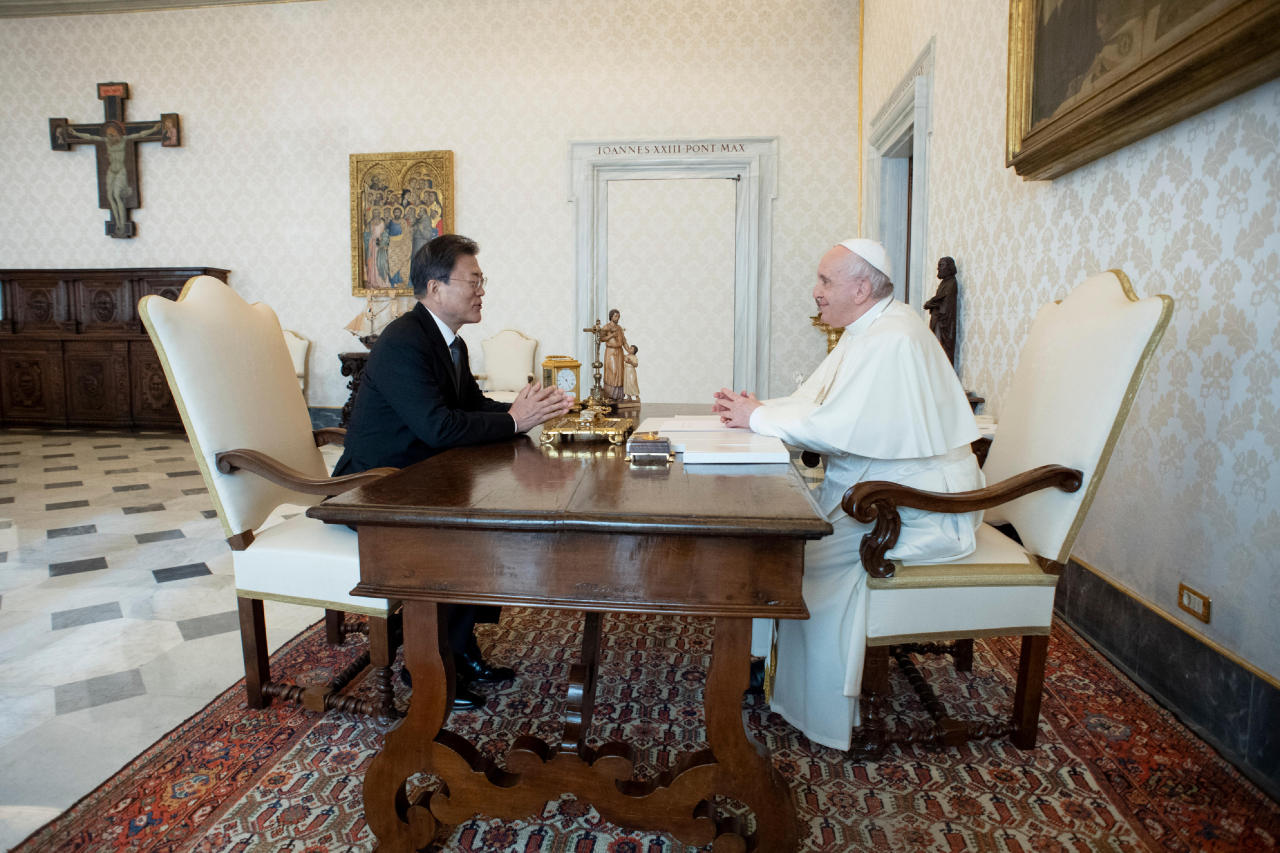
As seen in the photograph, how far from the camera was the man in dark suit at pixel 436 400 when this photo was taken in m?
2.37

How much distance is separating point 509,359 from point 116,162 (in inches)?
193

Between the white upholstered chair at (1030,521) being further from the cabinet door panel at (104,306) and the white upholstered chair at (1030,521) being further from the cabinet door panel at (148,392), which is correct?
the cabinet door panel at (104,306)

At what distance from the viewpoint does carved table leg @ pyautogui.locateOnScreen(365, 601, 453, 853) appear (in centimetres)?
169

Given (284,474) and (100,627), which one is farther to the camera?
(100,627)

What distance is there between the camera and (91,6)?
26.6ft

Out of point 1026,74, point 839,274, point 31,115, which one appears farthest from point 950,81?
point 31,115

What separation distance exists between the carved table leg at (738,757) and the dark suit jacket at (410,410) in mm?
1110

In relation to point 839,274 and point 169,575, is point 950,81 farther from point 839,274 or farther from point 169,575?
point 169,575

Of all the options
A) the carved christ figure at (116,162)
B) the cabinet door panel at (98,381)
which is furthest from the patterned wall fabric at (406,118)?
the cabinet door panel at (98,381)

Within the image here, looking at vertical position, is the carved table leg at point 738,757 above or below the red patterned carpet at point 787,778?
above

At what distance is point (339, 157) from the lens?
8.00 meters

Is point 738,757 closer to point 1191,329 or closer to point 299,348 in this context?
point 1191,329

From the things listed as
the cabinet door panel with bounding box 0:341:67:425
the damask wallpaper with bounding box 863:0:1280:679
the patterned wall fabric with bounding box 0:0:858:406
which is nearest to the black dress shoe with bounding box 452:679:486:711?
the damask wallpaper with bounding box 863:0:1280:679

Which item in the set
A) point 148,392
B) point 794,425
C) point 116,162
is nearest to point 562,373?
point 794,425
